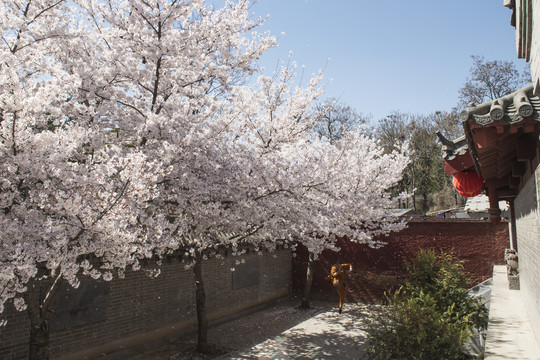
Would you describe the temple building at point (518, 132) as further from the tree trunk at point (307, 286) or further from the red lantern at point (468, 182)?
the tree trunk at point (307, 286)

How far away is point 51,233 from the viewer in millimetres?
4852

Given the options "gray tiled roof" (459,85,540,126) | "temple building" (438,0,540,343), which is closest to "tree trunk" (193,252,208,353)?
"temple building" (438,0,540,343)

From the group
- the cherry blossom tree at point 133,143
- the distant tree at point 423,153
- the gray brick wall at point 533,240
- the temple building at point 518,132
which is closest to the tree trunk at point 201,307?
the cherry blossom tree at point 133,143

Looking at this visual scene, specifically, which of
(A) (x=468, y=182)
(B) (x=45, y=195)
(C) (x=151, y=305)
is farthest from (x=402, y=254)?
(B) (x=45, y=195)

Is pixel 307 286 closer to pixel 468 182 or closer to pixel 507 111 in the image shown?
pixel 468 182

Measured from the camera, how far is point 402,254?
50.8 ft

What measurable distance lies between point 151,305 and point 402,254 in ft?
31.5

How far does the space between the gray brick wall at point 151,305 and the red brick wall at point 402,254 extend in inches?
91.1

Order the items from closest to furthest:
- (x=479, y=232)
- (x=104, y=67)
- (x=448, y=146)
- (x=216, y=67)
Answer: (x=448, y=146), (x=104, y=67), (x=216, y=67), (x=479, y=232)

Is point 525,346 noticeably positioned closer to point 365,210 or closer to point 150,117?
point 150,117

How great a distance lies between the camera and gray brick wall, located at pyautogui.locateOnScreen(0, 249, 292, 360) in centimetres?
730

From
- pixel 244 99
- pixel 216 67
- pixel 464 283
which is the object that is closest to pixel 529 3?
pixel 216 67

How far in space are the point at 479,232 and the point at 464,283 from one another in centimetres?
573

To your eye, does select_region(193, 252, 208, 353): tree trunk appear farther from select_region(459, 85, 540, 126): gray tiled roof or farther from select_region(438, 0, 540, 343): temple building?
select_region(459, 85, 540, 126): gray tiled roof
